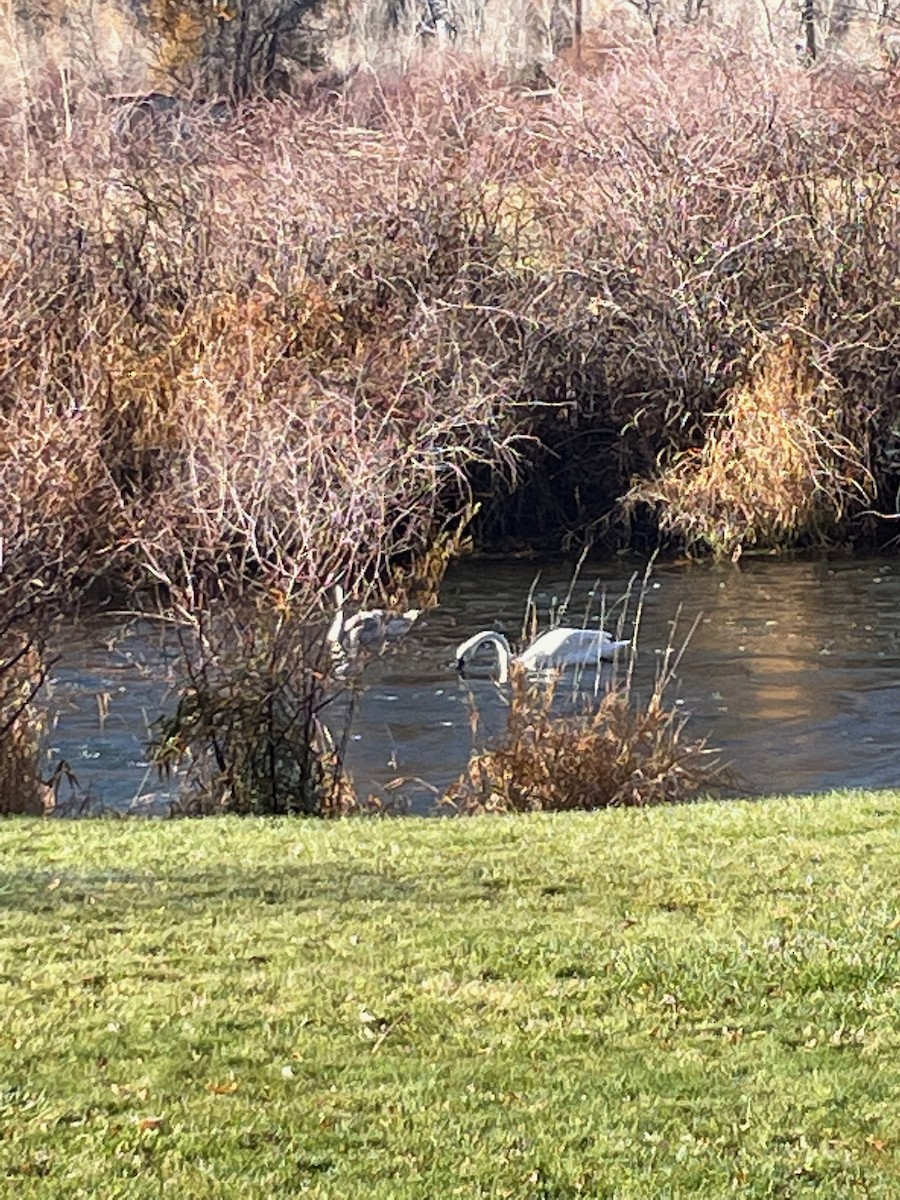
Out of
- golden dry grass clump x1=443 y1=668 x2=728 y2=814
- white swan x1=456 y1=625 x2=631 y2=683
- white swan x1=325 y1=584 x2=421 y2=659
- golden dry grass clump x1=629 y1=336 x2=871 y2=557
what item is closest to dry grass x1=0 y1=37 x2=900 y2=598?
golden dry grass clump x1=629 y1=336 x2=871 y2=557

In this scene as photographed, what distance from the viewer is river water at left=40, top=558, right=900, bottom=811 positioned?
14352mm

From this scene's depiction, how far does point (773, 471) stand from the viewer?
23578mm

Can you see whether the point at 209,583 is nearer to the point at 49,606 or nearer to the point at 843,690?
the point at 49,606

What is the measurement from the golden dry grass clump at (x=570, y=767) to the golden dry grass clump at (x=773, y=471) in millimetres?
11084

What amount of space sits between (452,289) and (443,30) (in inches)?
957

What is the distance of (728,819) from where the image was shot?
999 cm

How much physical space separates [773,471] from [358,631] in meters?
10.5

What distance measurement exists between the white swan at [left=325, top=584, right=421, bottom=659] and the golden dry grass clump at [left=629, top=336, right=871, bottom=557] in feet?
31.1

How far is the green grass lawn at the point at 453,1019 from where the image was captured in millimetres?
5078

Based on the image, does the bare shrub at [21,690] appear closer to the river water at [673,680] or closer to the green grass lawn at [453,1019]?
the river water at [673,680]

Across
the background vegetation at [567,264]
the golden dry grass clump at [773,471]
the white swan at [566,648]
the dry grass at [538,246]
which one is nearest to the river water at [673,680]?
the white swan at [566,648]

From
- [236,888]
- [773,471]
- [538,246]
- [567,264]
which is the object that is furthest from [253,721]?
[538,246]

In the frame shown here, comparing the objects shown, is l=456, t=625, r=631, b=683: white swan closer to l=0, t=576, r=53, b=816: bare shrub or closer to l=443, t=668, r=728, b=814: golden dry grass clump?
Result: l=443, t=668, r=728, b=814: golden dry grass clump

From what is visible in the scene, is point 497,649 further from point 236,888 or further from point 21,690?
point 236,888
